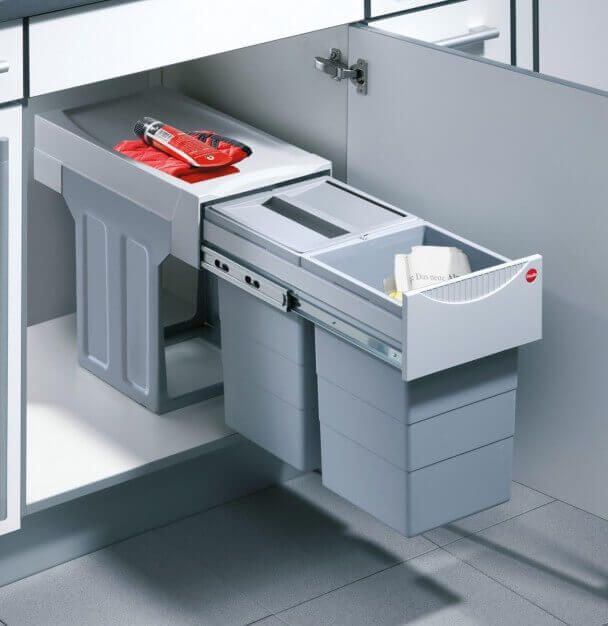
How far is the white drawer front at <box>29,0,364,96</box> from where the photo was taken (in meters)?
2.12

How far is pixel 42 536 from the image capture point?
99.5 inches

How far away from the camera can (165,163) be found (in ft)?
8.53

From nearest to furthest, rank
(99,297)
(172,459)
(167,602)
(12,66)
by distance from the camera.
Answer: (12,66)
(167,602)
(172,459)
(99,297)

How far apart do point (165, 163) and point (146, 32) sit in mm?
408

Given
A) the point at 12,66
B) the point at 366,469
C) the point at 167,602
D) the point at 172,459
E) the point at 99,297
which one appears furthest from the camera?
the point at 99,297

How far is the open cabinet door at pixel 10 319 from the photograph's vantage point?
2.13 meters

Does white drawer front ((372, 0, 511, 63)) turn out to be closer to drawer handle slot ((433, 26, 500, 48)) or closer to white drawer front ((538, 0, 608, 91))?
drawer handle slot ((433, 26, 500, 48))

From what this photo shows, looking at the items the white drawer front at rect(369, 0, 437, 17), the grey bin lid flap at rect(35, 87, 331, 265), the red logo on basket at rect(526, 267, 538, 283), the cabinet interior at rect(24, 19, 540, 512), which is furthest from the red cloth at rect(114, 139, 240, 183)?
the red logo on basket at rect(526, 267, 538, 283)

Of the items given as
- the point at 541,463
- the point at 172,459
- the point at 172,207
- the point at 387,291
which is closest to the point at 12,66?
the point at 172,207

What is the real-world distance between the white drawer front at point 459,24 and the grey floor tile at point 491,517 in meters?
0.85

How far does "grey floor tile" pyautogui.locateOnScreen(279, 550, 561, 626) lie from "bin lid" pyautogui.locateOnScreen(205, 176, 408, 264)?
618 mm

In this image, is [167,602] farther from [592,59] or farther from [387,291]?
[592,59]

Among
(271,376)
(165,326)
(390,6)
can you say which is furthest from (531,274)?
(165,326)

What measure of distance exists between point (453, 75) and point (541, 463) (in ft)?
2.27
